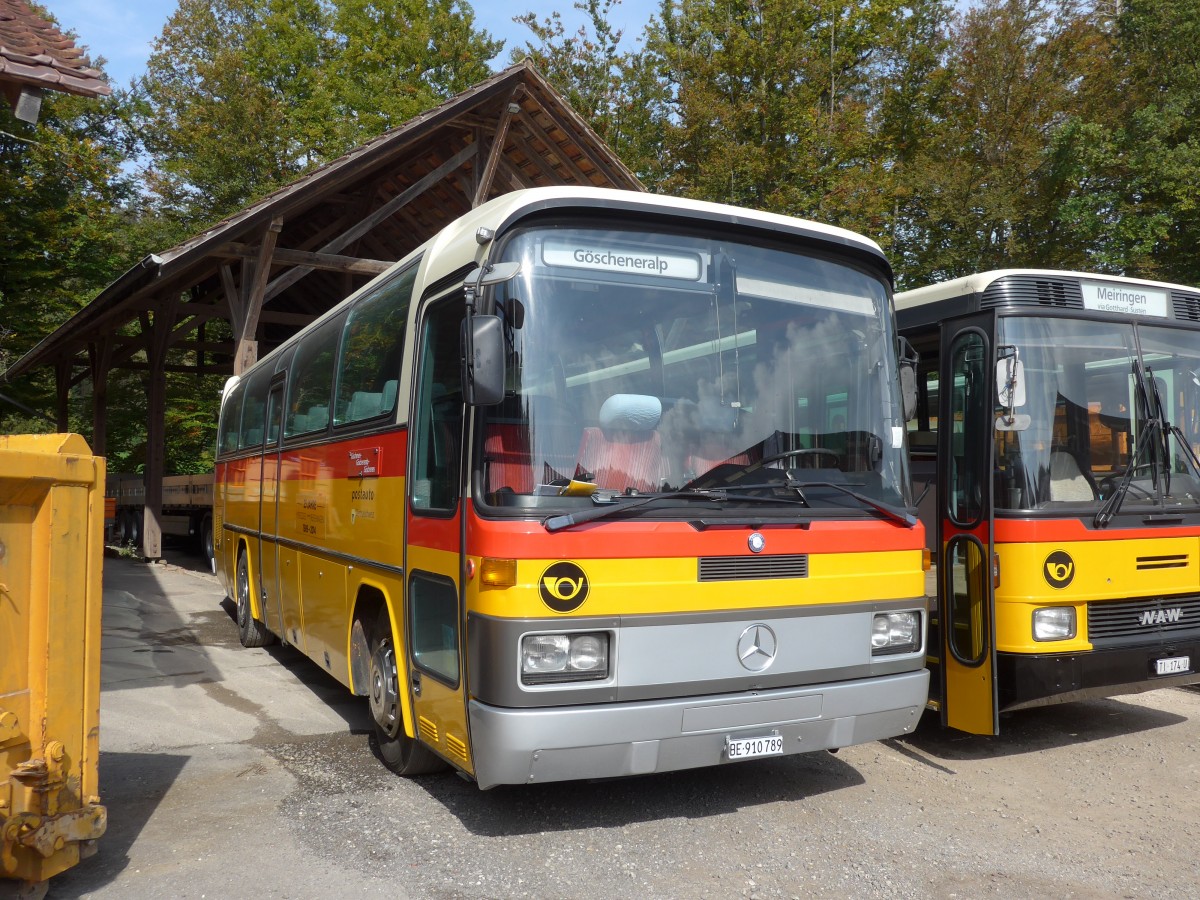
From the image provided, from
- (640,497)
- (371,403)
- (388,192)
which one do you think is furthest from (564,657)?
(388,192)

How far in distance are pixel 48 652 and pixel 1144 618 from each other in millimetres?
5574

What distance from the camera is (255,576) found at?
9406 mm

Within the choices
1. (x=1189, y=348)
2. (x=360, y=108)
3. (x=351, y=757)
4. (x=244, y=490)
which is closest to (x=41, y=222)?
(x=360, y=108)

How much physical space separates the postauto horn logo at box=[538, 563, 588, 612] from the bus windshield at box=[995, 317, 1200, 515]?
105 inches

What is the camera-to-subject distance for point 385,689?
541cm

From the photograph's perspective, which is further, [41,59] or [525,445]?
[41,59]

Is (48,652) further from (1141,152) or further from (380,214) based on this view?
(1141,152)

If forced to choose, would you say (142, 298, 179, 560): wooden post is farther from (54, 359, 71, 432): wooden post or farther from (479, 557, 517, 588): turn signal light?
(479, 557, 517, 588): turn signal light

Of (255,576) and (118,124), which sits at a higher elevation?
(118,124)

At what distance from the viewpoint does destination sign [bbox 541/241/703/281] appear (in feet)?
14.3

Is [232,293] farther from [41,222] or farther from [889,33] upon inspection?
[889,33]

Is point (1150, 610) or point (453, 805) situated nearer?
point (453, 805)

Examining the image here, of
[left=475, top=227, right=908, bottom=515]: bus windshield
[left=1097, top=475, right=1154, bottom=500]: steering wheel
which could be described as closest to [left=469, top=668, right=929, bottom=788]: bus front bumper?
[left=475, top=227, right=908, bottom=515]: bus windshield

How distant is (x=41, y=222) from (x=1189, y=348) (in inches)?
863
